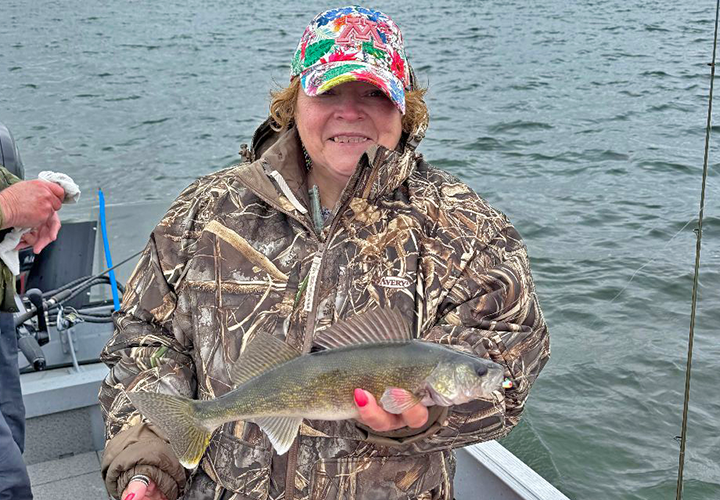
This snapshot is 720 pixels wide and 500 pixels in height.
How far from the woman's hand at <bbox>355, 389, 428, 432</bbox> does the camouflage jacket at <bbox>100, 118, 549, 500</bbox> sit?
228 millimetres

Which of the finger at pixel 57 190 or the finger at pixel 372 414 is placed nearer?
the finger at pixel 372 414

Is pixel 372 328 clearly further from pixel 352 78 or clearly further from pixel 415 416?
pixel 352 78

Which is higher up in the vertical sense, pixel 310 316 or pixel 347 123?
pixel 347 123

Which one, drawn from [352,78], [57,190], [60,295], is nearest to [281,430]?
[352,78]

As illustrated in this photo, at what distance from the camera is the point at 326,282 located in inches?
97.8

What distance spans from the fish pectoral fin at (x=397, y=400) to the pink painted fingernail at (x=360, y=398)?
0.05 meters

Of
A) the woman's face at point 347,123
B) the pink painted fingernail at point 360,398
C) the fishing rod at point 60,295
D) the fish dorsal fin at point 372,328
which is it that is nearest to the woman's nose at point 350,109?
the woman's face at point 347,123

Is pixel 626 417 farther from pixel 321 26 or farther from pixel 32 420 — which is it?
pixel 321 26

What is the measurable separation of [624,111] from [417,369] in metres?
11.7

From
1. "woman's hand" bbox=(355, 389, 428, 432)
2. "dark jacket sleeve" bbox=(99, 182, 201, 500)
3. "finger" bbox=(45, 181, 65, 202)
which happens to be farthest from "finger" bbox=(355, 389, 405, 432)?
"finger" bbox=(45, 181, 65, 202)

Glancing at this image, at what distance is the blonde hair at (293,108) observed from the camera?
2734 mm

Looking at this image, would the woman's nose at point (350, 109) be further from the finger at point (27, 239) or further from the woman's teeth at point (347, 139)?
the finger at point (27, 239)

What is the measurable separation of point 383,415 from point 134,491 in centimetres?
86

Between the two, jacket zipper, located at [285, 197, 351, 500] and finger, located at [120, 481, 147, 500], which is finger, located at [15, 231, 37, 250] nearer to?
finger, located at [120, 481, 147, 500]
